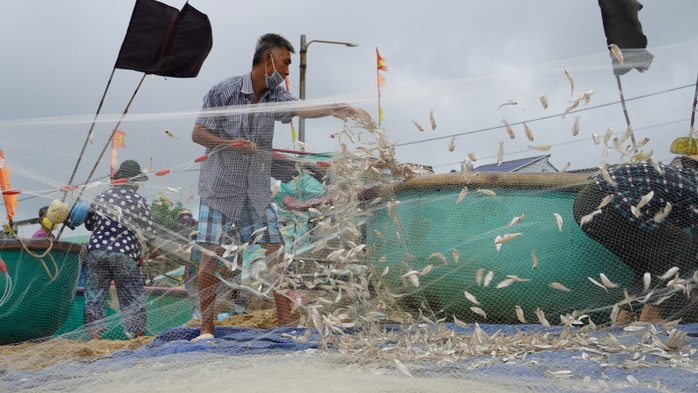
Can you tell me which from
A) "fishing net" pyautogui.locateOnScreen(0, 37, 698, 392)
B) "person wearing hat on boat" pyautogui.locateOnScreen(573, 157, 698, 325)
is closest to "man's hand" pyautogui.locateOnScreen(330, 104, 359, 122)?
"fishing net" pyautogui.locateOnScreen(0, 37, 698, 392)

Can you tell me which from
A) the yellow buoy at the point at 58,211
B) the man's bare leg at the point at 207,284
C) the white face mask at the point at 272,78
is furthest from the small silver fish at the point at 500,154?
the yellow buoy at the point at 58,211

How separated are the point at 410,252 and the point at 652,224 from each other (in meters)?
1.10

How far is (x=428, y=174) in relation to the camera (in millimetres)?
3484

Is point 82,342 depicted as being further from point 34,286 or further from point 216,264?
point 34,286

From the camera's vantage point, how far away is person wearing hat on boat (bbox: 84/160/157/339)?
3.29m

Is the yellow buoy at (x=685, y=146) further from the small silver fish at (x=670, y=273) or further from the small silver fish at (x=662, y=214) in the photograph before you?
the small silver fish at (x=670, y=273)

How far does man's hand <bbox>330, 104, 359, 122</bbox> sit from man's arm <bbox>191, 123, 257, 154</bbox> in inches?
18.4

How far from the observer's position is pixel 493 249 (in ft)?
10.6

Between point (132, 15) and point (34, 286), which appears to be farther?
point (34, 286)

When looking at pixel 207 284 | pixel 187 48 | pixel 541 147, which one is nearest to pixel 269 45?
pixel 187 48

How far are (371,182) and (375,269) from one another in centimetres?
43

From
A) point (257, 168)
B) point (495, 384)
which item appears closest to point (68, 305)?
point (257, 168)

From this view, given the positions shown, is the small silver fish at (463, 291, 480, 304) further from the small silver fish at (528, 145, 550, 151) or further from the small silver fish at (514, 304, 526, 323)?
the small silver fish at (528, 145, 550, 151)

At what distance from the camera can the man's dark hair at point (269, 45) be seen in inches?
147
